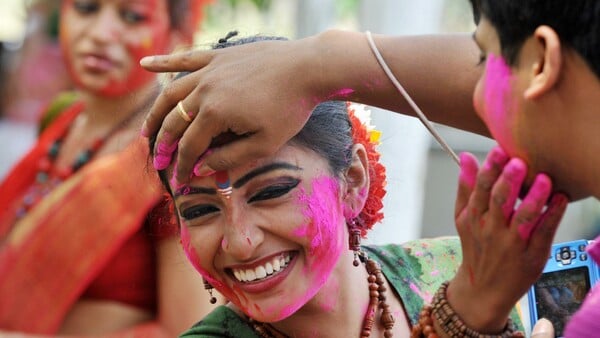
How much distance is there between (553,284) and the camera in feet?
6.28

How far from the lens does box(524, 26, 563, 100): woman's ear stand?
1208mm

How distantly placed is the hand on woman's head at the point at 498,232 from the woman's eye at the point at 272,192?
0.42 m

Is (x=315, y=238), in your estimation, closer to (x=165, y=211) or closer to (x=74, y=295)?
(x=165, y=211)

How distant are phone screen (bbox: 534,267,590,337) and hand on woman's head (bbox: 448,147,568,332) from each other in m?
0.42

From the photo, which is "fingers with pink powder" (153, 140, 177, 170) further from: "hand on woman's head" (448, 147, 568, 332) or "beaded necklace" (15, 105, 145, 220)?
"beaded necklace" (15, 105, 145, 220)

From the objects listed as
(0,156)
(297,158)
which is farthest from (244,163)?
(0,156)

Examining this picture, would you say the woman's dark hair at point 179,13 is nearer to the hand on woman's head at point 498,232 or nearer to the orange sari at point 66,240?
the orange sari at point 66,240

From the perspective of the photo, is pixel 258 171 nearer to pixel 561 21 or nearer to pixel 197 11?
pixel 561 21

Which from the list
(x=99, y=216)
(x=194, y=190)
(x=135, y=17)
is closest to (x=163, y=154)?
(x=194, y=190)

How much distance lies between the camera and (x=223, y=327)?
188 centimetres

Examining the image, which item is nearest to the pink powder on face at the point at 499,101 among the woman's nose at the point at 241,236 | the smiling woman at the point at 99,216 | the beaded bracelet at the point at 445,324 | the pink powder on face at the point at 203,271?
the beaded bracelet at the point at 445,324

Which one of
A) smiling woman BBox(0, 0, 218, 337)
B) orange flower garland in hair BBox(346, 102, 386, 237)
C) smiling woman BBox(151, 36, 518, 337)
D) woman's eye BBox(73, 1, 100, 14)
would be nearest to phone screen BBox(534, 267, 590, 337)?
smiling woman BBox(151, 36, 518, 337)

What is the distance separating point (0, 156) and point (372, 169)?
3575mm

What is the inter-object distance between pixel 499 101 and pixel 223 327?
77 cm
